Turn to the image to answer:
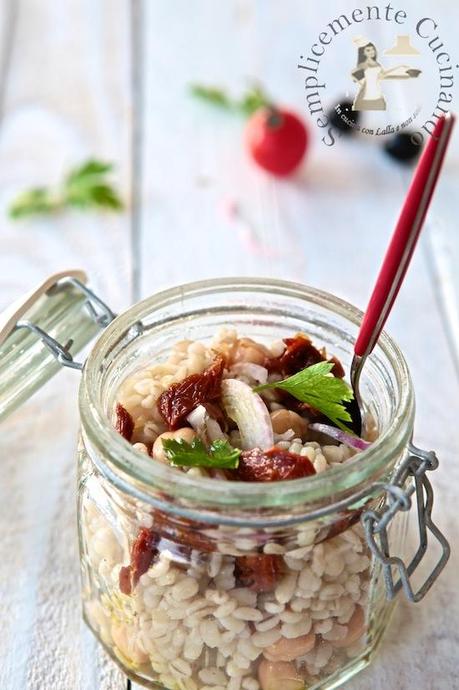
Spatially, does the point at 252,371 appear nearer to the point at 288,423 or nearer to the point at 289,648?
the point at 288,423

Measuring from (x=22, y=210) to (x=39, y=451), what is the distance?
495 millimetres

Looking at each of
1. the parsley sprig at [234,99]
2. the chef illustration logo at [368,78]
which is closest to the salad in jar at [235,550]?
the chef illustration logo at [368,78]

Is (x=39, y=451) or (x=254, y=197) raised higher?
(x=254, y=197)

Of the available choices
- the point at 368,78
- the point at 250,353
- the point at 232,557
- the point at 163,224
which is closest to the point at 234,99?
the point at 163,224

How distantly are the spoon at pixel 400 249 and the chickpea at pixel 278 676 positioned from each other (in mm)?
217

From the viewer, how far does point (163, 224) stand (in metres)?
1.55

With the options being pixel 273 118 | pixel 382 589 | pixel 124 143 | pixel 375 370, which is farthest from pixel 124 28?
pixel 382 589

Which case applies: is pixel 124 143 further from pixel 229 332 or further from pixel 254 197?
pixel 229 332

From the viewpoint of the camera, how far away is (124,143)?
5.59 feet

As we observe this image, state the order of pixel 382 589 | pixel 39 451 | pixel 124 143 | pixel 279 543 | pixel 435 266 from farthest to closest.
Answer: pixel 124 143 → pixel 435 266 → pixel 39 451 → pixel 382 589 → pixel 279 543

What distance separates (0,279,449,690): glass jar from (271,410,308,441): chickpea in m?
0.07

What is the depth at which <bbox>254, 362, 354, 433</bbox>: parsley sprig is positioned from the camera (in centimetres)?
90

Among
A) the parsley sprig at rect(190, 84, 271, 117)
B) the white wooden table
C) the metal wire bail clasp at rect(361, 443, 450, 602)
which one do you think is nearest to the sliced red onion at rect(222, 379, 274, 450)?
the metal wire bail clasp at rect(361, 443, 450, 602)

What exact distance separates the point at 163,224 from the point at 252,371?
2.13 feet
